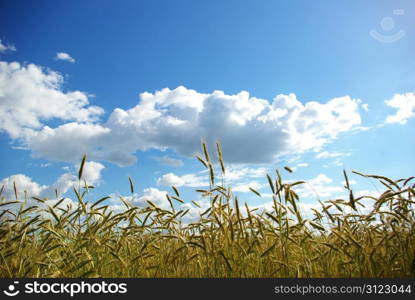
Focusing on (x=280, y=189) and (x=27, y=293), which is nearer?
(x=27, y=293)

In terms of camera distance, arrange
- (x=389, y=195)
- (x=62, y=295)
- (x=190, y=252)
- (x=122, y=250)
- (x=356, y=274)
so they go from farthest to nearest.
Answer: (x=122, y=250) < (x=190, y=252) < (x=356, y=274) < (x=389, y=195) < (x=62, y=295)

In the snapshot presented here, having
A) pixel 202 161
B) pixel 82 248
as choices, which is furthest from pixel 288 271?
pixel 82 248

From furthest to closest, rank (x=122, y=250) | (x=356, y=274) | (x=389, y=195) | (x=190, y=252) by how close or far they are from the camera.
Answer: (x=122, y=250) → (x=190, y=252) → (x=356, y=274) → (x=389, y=195)

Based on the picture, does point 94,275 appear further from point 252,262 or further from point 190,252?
point 252,262

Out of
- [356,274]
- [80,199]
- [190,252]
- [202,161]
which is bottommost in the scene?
[356,274]

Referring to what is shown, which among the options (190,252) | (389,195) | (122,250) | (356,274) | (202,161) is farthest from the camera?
(122,250)

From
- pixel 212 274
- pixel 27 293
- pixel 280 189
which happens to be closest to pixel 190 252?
pixel 212 274

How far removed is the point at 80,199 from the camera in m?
3.43

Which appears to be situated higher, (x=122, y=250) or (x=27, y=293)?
(x=122, y=250)

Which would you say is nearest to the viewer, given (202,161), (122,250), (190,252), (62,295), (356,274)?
(62,295)

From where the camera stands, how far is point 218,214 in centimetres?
351

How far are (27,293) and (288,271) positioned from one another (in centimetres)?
236

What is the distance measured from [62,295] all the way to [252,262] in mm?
1857

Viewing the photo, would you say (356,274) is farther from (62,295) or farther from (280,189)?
(62,295)
